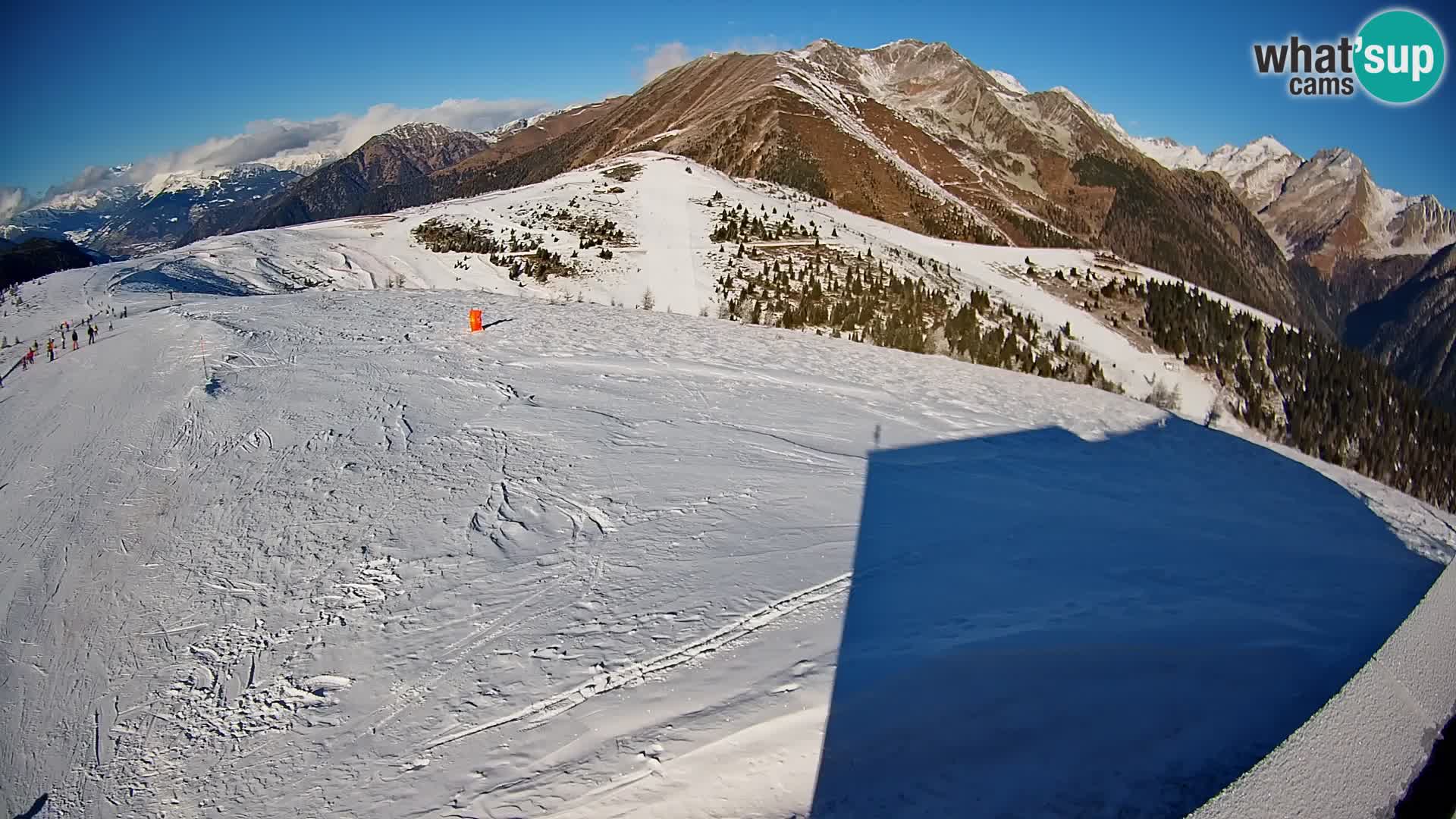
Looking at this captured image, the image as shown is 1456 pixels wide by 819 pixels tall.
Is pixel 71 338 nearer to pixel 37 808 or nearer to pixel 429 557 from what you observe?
pixel 429 557

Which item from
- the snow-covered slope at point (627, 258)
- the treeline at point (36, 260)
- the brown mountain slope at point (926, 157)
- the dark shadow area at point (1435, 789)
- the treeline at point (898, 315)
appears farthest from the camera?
the brown mountain slope at point (926, 157)

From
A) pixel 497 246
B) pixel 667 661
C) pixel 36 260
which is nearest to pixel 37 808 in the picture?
pixel 667 661

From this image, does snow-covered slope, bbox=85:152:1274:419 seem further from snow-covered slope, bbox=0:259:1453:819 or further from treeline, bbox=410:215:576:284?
snow-covered slope, bbox=0:259:1453:819

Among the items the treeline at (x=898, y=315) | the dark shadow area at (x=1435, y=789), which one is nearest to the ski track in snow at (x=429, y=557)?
the dark shadow area at (x=1435, y=789)

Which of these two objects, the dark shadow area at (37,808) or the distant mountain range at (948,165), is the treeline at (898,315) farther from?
the distant mountain range at (948,165)

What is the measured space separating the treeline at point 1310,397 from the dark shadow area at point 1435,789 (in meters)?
28.0

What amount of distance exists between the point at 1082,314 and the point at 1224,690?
28.3 metres

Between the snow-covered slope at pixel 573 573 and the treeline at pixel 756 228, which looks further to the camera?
the treeline at pixel 756 228

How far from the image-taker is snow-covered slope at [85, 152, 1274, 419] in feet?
80.5

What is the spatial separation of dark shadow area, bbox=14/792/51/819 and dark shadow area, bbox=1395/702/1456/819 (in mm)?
7543

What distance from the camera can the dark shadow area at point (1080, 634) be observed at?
435 centimetres

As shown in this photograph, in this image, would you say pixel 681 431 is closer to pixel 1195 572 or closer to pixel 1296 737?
pixel 1195 572

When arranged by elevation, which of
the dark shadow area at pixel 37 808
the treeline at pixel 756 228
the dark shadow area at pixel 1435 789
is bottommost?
the dark shadow area at pixel 37 808

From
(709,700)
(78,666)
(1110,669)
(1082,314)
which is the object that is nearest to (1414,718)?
(1110,669)
